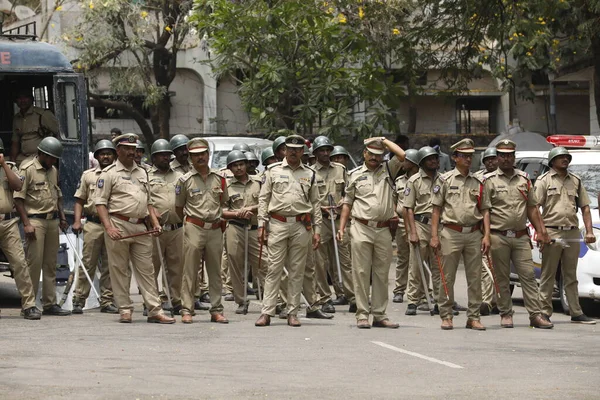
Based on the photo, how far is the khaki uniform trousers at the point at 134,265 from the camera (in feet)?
43.4

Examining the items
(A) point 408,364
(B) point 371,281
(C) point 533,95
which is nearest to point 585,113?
(C) point 533,95

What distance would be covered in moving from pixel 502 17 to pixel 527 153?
5.27m

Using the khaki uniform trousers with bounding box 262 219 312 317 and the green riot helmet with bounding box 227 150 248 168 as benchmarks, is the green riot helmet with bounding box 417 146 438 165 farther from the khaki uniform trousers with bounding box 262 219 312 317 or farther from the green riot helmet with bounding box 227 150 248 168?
the green riot helmet with bounding box 227 150 248 168

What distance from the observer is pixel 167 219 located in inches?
564

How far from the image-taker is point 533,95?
33469 millimetres

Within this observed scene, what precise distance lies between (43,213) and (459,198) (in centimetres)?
451

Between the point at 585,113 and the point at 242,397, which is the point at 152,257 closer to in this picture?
the point at 242,397

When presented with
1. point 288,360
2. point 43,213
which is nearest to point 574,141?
point 43,213

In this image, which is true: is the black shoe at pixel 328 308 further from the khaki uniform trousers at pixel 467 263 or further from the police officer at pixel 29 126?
the police officer at pixel 29 126

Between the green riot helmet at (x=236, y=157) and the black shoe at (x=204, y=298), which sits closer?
the green riot helmet at (x=236, y=157)

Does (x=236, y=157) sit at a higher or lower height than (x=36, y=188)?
higher

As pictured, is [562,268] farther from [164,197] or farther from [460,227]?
[164,197]

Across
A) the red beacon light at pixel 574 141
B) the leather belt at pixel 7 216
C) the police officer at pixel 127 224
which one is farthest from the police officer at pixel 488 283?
the leather belt at pixel 7 216

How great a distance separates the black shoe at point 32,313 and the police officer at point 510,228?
4889 millimetres
